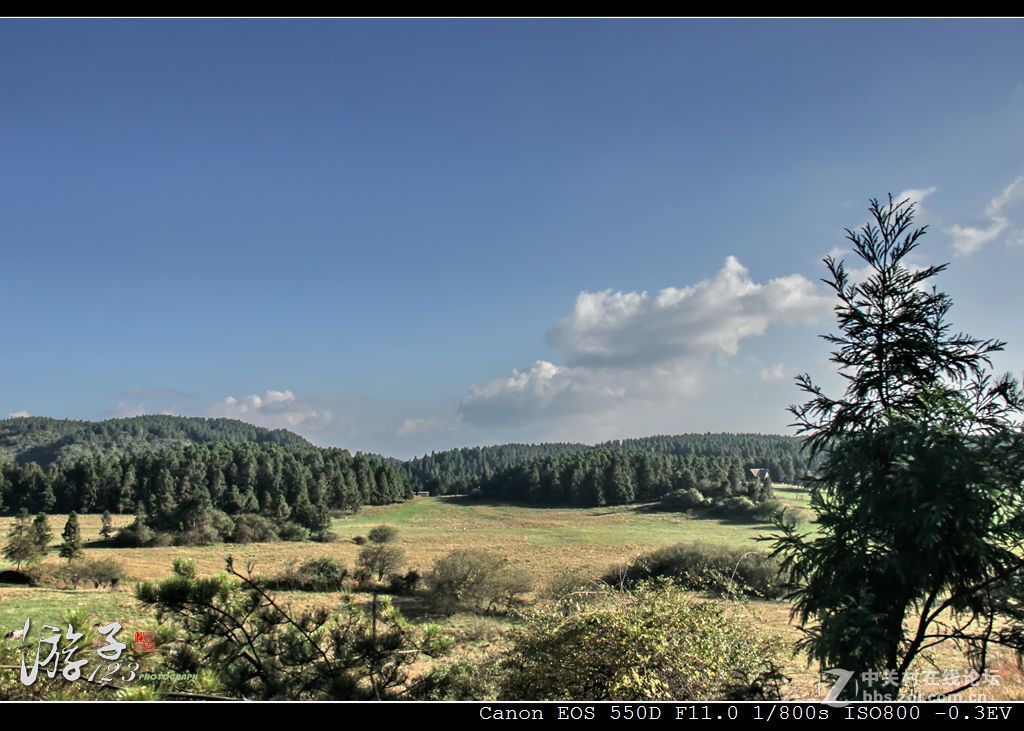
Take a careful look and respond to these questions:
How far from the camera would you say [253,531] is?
159ft

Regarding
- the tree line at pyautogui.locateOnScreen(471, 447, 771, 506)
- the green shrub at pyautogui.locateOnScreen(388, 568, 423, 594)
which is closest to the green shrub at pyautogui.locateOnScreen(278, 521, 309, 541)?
the green shrub at pyautogui.locateOnScreen(388, 568, 423, 594)

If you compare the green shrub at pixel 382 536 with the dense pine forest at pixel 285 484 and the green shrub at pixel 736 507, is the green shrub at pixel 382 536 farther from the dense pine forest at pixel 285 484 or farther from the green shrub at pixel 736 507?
the green shrub at pixel 736 507

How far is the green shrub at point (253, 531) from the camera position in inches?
1891

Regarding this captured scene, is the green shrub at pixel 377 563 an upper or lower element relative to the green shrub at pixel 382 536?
upper

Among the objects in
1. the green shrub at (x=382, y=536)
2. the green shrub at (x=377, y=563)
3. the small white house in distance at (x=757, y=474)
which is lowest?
the green shrub at (x=382, y=536)

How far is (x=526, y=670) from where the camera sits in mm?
5625

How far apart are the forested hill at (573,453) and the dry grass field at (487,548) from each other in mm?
24126

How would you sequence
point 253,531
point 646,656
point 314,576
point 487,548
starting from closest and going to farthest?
point 646,656, point 314,576, point 487,548, point 253,531

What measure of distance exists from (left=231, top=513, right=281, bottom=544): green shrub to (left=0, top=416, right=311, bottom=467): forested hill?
96292 millimetres

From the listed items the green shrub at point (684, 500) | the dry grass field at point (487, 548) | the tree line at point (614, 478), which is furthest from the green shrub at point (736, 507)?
the tree line at point (614, 478)

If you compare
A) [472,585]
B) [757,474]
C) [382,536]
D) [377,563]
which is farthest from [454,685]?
[757,474]

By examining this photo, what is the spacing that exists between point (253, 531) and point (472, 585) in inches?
1318

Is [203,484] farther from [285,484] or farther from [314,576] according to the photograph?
[314,576]
